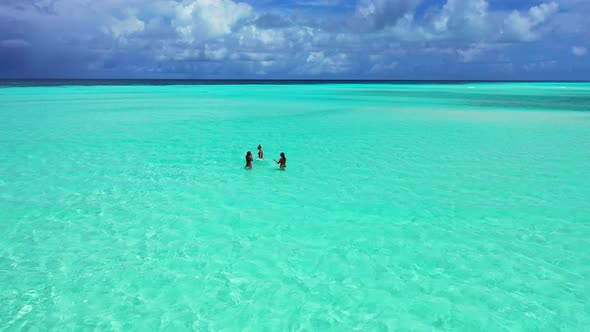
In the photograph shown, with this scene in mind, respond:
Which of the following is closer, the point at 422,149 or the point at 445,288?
the point at 445,288

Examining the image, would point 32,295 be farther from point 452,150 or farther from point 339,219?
point 452,150

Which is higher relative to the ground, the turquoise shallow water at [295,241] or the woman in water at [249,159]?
the woman in water at [249,159]

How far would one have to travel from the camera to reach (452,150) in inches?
667

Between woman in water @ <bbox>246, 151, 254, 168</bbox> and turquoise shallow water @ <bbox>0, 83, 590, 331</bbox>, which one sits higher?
woman in water @ <bbox>246, 151, 254, 168</bbox>

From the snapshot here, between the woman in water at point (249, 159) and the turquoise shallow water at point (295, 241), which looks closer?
the turquoise shallow water at point (295, 241)

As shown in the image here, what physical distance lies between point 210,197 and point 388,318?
5977mm

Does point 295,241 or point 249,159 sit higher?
point 249,159

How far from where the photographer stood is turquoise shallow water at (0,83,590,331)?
5680 millimetres

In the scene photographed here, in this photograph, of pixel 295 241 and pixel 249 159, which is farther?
pixel 249 159

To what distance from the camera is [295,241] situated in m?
7.89

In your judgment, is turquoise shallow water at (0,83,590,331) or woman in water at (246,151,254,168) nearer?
turquoise shallow water at (0,83,590,331)

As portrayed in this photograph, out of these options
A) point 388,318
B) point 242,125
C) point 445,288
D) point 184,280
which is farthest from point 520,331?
point 242,125

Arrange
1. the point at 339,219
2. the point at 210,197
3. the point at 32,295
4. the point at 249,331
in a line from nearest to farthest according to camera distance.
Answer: the point at 249,331, the point at 32,295, the point at 339,219, the point at 210,197

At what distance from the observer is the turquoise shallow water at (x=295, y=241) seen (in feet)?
18.6
